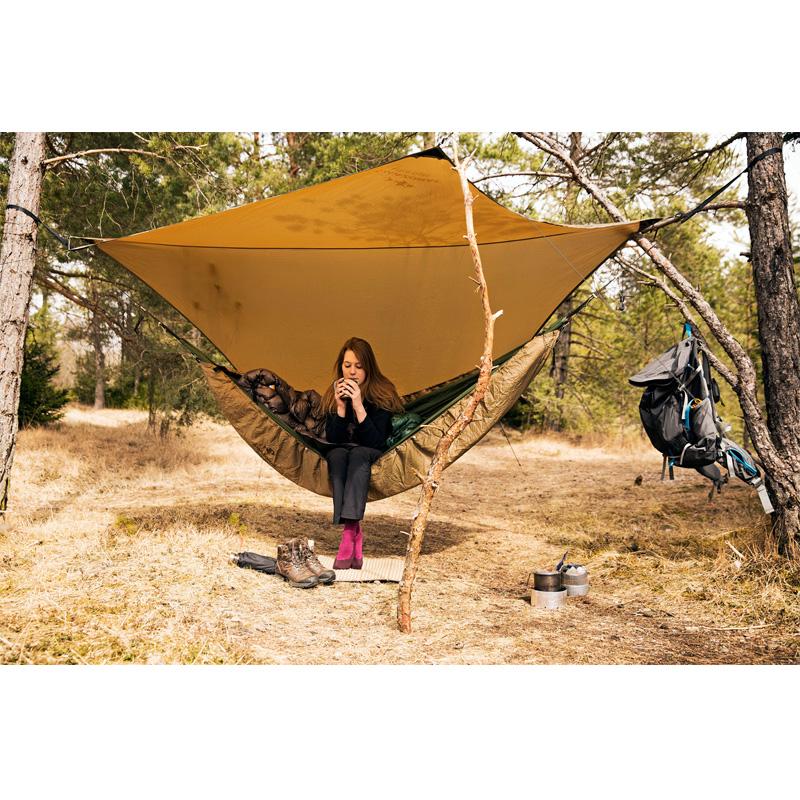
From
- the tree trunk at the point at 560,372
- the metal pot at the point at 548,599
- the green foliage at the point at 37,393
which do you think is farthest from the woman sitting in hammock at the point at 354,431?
the tree trunk at the point at 560,372

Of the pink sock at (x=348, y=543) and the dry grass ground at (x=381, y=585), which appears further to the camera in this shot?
the pink sock at (x=348, y=543)

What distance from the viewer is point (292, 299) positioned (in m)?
3.68

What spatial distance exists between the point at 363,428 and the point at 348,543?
48cm

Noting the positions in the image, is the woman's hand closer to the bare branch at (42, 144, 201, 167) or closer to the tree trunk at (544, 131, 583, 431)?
the bare branch at (42, 144, 201, 167)

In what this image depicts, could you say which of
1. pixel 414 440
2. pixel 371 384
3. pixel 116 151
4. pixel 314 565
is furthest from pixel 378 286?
pixel 314 565

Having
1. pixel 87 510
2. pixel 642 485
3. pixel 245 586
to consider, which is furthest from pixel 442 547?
pixel 642 485

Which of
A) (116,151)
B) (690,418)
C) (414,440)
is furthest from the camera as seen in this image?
(116,151)

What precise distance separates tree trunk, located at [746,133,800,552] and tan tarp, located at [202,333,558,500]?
2.66ft

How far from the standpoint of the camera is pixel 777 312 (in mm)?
2631

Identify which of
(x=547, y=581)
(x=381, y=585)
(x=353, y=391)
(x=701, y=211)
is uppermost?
(x=701, y=211)

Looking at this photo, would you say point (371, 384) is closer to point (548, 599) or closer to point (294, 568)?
point (294, 568)

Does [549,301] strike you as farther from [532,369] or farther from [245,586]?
[245,586]

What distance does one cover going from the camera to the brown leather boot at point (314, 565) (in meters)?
2.55

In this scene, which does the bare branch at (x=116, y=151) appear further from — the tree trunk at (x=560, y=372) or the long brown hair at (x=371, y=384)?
the tree trunk at (x=560, y=372)
